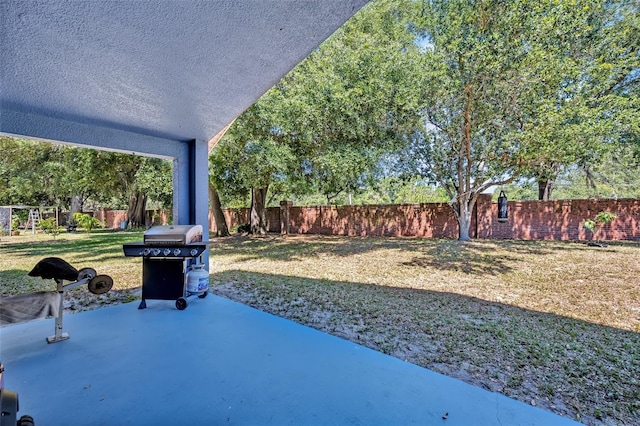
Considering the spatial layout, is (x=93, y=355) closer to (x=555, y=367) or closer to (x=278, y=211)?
(x=555, y=367)

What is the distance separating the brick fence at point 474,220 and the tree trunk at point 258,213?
158cm

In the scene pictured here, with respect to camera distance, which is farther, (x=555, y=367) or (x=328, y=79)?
(x=328, y=79)

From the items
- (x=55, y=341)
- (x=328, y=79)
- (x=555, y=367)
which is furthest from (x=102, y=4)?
(x=328, y=79)

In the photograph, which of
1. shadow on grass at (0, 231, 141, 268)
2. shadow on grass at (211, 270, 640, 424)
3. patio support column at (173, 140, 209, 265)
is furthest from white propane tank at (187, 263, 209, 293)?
shadow on grass at (0, 231, 141, 268)

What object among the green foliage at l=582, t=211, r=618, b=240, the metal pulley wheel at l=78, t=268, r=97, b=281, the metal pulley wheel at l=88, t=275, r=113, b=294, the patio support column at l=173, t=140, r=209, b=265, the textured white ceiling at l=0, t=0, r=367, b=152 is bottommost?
the metal pulley wheel at l=88, t=275, r=113, b=294

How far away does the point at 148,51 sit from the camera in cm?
187

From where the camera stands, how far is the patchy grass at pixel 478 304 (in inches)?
85.4

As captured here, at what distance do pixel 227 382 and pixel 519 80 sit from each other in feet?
29.3

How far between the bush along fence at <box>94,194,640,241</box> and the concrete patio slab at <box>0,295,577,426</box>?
31.0 ft

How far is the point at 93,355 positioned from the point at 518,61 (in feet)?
30.8

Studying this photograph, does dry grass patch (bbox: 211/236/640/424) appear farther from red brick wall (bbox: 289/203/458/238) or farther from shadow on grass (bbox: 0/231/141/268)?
red brick wall (bbox: 289/203/458/238)

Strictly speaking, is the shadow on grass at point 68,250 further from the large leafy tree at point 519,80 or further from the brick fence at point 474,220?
the large leafy tree at point 519,80

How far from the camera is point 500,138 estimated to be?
7.99 m

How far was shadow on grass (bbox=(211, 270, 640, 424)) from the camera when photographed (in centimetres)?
200
